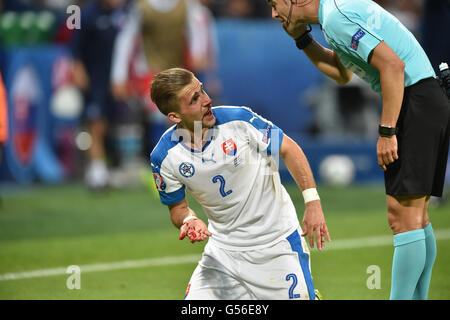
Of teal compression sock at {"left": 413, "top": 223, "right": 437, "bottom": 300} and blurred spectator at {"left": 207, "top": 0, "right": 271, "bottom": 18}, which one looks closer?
teal compression sock at {"left": 413, "top": 223, "right": 437, "bottom": 300}

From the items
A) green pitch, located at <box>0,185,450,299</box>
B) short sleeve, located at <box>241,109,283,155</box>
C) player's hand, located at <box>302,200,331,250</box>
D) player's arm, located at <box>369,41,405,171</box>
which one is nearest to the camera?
player's hand, located at <box>302,200,331,250</box>

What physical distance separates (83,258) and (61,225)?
6.35ft

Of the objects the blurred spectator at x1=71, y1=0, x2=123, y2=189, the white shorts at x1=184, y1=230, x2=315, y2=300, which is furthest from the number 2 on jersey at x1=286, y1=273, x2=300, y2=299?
the blurred spectator at x1=71, y1=0, x2=123, y2=189

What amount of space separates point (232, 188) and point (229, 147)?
24cm

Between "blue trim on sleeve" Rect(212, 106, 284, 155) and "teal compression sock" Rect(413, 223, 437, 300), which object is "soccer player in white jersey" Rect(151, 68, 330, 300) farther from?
"teal compression sock" Rect(413, 223, 437, 300)

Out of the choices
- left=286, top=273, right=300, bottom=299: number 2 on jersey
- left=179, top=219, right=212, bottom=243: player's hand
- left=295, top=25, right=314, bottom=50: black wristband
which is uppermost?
left=295, top=25, right=314, bottom=50: black wristband

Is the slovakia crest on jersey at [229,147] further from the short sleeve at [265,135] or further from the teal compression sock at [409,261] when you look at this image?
the teal compression sock at [409,261]

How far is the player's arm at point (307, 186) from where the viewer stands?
165 inches

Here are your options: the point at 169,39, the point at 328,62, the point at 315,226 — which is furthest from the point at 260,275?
the point at 169,39

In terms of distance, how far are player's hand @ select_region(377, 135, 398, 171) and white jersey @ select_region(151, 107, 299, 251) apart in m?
0.63

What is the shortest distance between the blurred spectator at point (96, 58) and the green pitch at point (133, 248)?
123cm

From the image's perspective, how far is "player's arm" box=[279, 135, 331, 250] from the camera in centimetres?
420

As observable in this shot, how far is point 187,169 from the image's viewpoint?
15.0ft
